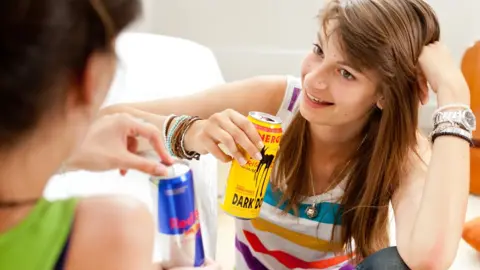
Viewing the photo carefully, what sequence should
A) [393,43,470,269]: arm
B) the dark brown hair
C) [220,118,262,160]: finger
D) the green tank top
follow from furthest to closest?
1. [393,43,470,269]: arm
2. [220,118,262,160]: finger
3. the green tank top
4. the dark brown hair

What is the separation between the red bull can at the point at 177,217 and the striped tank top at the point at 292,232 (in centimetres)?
40

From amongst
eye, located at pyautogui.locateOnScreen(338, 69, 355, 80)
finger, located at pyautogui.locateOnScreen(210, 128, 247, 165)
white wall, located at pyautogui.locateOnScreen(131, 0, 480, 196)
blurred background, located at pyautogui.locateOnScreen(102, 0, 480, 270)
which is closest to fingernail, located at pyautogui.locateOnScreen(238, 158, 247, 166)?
finger, located at pyautogui.locateOnScreen(210, 128, 247, 165)

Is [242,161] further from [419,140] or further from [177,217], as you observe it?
[419,140]

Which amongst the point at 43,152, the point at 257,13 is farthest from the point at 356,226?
the point at 257,13

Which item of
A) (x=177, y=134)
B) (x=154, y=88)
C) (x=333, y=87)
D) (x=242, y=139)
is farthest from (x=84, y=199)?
(x=154, y=88)

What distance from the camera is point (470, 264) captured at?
72.7 inches

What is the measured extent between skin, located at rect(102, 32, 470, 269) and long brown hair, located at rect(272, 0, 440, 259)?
27mm

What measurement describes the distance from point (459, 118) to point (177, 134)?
517mm

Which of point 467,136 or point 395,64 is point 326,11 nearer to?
point 395,64

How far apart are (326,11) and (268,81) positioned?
22 cm

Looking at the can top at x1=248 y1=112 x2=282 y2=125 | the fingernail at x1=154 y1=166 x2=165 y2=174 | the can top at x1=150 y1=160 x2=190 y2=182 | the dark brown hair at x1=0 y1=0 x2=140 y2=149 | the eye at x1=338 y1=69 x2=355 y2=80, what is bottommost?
the can top at x1=150 y1=160 x2=190 y2=182

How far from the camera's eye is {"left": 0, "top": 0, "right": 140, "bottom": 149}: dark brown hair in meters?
0.44

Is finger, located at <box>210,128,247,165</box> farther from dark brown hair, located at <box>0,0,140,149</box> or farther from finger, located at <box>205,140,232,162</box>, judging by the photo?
dark brown hair, located at <box>0,0,140,149</box>

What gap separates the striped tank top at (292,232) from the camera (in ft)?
3.93
